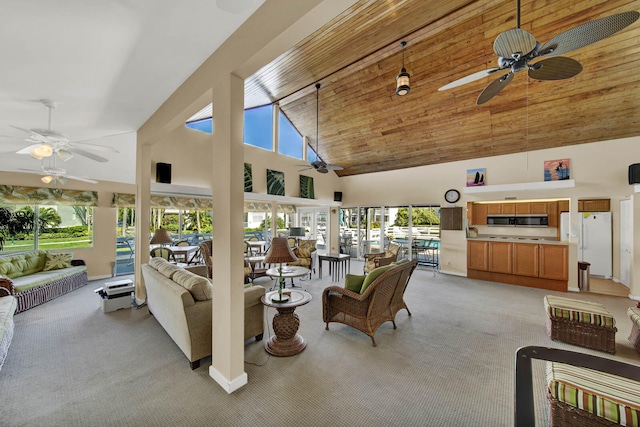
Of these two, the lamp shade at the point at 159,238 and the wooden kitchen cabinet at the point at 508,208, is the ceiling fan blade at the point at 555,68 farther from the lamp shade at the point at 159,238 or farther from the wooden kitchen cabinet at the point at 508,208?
the lamp shade at the point at 159,238

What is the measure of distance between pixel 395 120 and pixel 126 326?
6601 mm

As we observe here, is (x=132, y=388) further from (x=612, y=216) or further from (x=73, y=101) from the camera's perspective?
(x=612, y=216)

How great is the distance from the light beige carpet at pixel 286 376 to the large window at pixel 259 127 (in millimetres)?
5077

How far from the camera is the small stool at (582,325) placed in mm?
2906

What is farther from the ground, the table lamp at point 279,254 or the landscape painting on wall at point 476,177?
the landscape painting on wall at point 476,177

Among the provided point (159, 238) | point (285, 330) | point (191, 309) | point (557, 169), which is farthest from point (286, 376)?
point (557, 169)

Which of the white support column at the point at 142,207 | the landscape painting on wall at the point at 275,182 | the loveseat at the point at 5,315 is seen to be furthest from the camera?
the landscape painting on wall at the point at 275,182

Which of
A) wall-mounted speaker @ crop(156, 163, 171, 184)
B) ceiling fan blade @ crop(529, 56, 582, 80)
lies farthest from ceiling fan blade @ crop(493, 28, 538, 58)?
wall-mounted speaker @ crop(156, 163, 171, 184)

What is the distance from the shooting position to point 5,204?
16.4 ft

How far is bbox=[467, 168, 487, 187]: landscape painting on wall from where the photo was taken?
259 inches

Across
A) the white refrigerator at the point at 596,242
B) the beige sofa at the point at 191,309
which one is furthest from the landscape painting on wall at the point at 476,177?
the beige sofa at the point at 191,309

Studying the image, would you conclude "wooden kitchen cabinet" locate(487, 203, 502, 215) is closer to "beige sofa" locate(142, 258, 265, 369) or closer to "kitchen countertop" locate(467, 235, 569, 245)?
"kitchen countertop" locate(467, 235, 569, 245)

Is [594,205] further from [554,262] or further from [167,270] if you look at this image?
[167,270]

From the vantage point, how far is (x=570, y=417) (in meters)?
1.58
